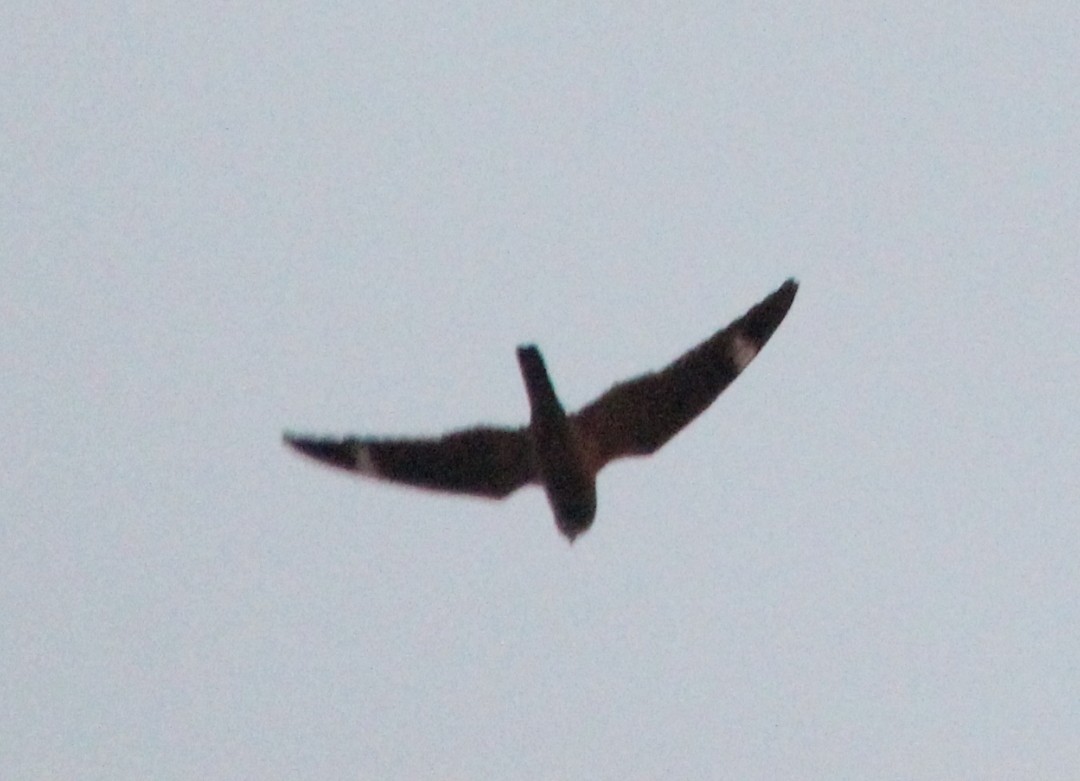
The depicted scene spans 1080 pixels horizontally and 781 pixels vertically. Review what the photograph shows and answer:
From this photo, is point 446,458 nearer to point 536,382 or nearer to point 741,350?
point 536,382

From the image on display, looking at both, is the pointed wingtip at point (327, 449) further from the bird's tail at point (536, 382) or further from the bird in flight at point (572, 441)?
the bird's tail at point (536, 382)

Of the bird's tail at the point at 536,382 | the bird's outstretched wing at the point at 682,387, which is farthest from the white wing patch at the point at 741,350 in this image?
the bird's tail at the point at 536,382

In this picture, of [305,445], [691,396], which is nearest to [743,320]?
[691,396]

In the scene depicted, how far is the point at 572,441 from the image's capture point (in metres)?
14.7

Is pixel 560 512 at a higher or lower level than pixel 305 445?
lower

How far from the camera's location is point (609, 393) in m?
14.8

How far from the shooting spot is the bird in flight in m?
14.7

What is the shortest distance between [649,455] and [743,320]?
1285mm

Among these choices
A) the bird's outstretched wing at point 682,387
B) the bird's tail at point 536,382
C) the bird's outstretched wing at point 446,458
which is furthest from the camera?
the bird's outstretched wing at point 446,458

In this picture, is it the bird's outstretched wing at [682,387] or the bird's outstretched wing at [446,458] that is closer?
the bird's outstretched wing at [682,387]

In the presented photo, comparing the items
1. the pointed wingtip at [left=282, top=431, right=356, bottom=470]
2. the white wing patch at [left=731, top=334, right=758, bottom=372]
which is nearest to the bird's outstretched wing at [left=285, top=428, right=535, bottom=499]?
the pointed wingtip at [left=282, top=431, right=356, bottom=470]

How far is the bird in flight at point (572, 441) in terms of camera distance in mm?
14703

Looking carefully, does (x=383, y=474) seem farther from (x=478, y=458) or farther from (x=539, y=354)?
(x=539, y=354)

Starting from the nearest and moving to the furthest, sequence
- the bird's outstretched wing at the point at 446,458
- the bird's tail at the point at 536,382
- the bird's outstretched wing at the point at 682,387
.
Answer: the bird's tail at the point at 536,382, the bird's outstretched wing at the point at 682,387, the bird's outstretched wing at the point at 446,458
